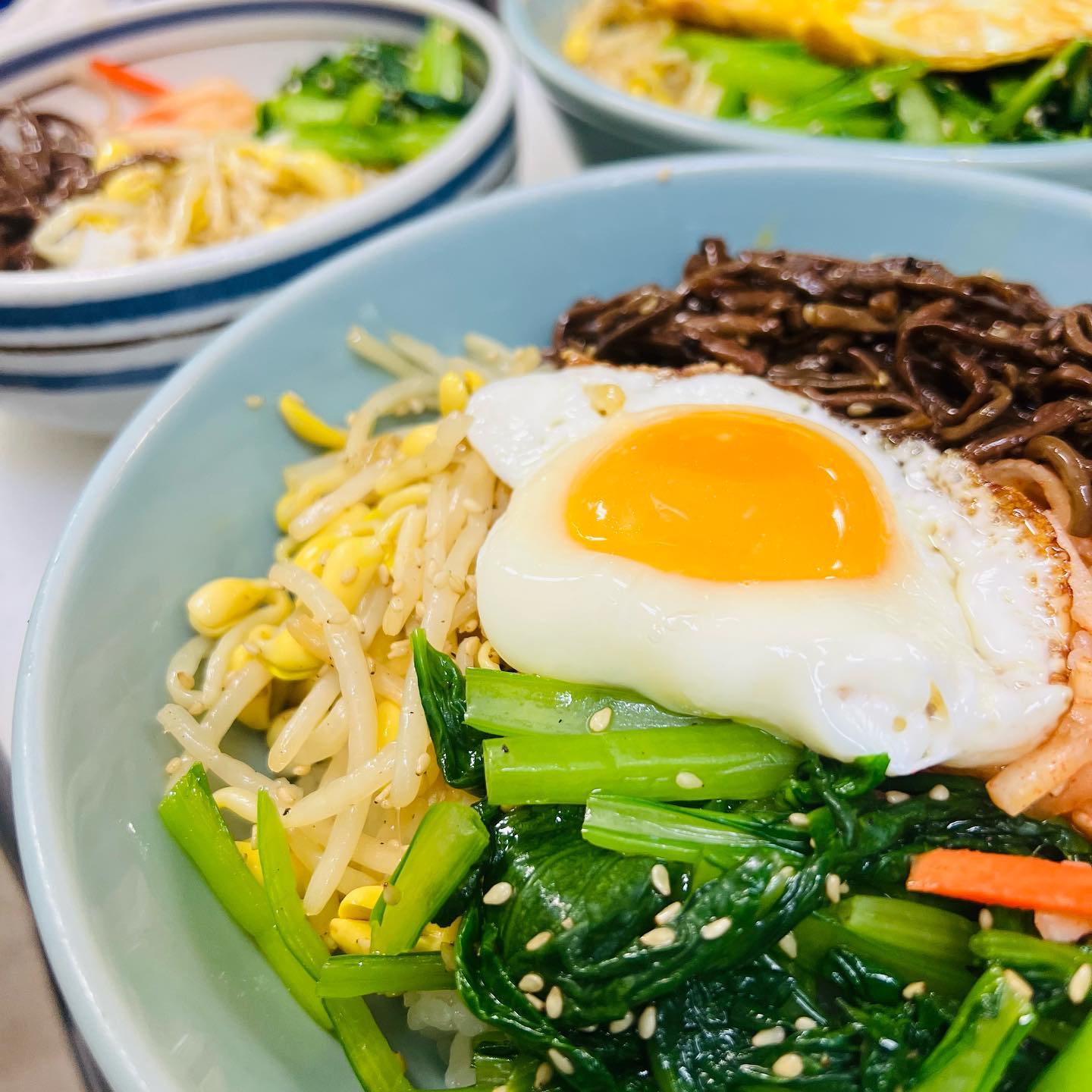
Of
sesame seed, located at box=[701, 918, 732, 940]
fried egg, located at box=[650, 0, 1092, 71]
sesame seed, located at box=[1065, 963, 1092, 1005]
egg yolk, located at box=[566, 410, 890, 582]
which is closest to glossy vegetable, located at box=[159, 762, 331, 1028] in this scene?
sesame seed, located at box=[701, 918, 732, 940]

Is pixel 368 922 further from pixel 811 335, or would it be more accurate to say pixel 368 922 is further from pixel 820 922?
pixel 811 335

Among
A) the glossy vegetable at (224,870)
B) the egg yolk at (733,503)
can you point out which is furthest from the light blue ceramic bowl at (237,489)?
the egg yolk at (733,503)

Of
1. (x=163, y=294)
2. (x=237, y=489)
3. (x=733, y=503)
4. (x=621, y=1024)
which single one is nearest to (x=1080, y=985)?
(x=621, y=1024)

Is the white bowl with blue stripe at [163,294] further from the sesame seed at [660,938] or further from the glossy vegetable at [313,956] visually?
the sesame seed at [660,938]

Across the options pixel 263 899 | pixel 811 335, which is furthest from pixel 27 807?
pixel 811 335

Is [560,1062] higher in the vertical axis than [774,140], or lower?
lower

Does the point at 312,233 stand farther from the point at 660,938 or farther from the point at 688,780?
the point at 660,938
